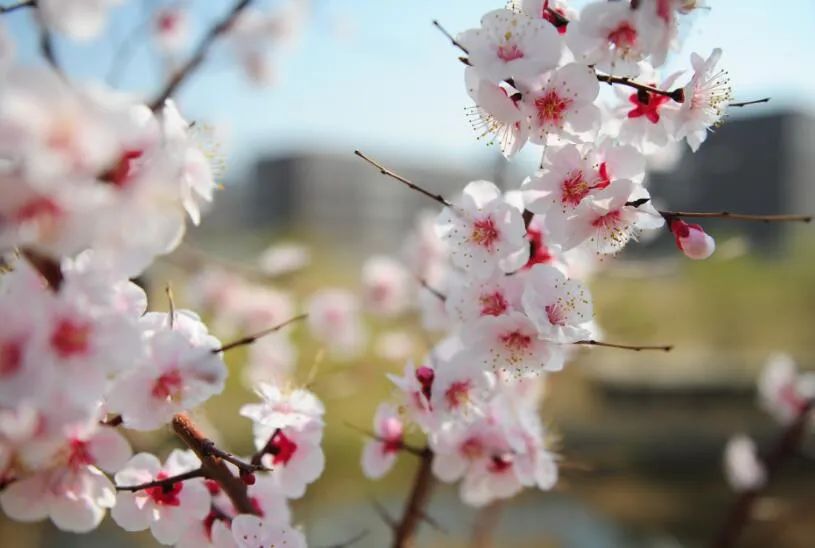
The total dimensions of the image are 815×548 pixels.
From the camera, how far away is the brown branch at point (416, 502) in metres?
0.75

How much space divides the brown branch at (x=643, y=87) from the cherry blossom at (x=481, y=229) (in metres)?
0.14

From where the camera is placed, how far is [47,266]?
0.43 m

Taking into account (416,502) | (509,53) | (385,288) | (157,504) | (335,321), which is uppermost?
(509,53)

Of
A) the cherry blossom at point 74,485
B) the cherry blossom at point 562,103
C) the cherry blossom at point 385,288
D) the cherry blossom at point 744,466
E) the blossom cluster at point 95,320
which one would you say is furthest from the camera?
the cherry blossom at point 385,288

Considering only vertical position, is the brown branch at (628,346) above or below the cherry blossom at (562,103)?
below

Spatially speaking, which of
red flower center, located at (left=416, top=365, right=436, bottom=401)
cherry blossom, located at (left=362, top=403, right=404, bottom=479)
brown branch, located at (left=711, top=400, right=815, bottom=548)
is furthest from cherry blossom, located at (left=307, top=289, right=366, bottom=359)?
red flower center, located at (left=416, top=365, right=436, bottom=401)

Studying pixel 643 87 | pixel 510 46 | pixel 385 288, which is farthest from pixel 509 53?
pixel 385 288

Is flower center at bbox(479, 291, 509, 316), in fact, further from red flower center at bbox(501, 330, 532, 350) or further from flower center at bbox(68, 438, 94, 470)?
flower center at bbox(68, 438, 94, 470)

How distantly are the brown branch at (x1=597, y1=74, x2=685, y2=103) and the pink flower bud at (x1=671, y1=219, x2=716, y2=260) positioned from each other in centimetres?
11

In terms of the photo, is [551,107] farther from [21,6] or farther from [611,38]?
[21,6]

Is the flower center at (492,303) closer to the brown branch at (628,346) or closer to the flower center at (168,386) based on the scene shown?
the brown branch at (628,346)

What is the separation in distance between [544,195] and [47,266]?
395 millimetres

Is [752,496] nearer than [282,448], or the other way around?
[282,448]

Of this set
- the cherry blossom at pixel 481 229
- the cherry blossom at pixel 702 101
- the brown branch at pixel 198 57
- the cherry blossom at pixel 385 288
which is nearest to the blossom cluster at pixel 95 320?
the cherry blossom at pixel 481 229
